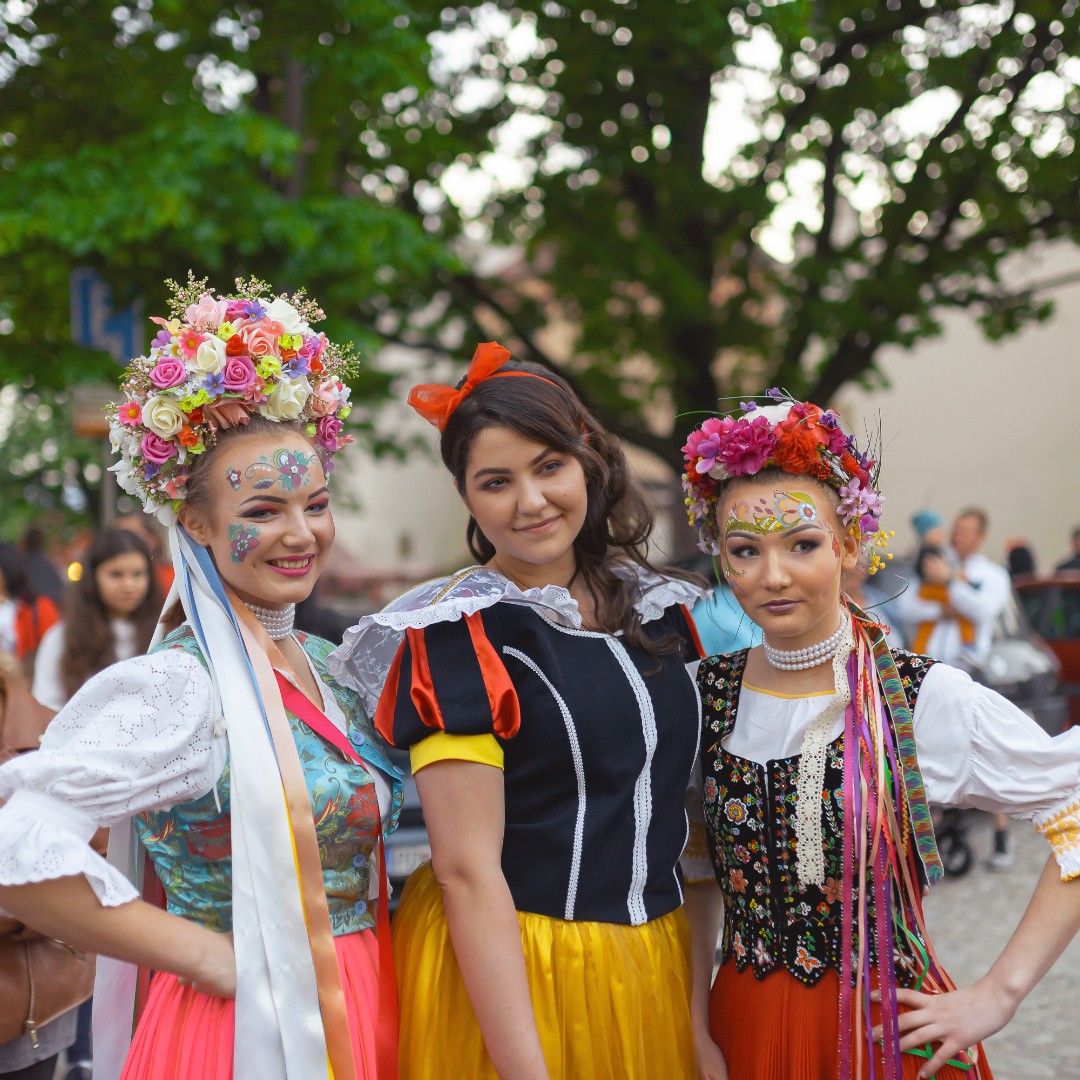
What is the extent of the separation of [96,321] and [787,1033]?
5.91 meters

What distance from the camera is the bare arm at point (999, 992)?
2078mm

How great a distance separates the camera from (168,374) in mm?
2188

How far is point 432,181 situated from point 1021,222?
16.6 feet

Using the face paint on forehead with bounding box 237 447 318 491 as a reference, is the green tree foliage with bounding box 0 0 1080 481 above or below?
above

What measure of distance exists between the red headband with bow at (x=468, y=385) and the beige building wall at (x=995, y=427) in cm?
1722

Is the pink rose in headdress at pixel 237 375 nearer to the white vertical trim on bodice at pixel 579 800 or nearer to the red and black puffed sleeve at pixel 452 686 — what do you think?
the red and black puffed sleeve at pixel 452 686

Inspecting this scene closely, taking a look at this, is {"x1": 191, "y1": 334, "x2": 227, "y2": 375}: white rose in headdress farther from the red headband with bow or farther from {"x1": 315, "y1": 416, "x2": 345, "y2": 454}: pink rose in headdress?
the red headband with bow

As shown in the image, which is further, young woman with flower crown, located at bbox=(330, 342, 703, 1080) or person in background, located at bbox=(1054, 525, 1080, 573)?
person in background, located at bbox=(1054, 525, 1080, 573)

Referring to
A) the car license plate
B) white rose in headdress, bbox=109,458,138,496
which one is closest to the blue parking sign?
the car license plate

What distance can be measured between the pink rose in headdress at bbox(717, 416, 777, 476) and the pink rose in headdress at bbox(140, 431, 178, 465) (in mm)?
1051

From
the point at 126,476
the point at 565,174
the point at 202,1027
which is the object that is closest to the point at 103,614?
the point at 126,476

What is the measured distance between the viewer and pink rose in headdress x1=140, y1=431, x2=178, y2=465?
2.20 meters

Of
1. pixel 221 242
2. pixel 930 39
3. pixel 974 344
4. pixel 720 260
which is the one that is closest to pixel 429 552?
pixel 974 344

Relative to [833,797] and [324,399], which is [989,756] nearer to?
[833,797]
